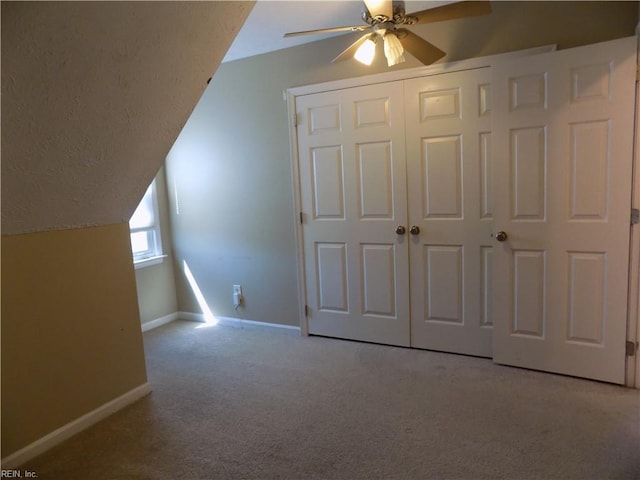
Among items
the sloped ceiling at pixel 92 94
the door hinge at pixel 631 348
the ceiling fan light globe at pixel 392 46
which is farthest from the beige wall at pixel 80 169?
the door hinge at pixel 631 348

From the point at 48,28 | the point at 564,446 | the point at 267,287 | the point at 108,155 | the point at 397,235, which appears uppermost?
the point at 48,28

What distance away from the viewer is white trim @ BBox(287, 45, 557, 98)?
2.84 meters

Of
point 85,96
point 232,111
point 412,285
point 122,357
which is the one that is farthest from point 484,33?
point 122,357

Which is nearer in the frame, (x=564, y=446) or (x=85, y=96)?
(x=85, y=96)

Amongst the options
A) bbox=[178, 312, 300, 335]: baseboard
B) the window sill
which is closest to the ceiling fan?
bbox=[178, 312, 300, 335]: baseboard

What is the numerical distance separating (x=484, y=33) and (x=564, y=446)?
8.17 feet

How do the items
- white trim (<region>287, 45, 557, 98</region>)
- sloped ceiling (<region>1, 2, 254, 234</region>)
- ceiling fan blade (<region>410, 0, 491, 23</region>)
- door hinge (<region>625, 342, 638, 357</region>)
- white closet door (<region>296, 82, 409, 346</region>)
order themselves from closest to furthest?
sloped ceiling (<region>1, 2, 254, 234</region>), ceiling fan blade (<region>410, 0, 491, 23</region>), door hinge (<region>625, 342, 638, 357</region>), white trim (<region>287, 45, 557, 98</region>), white closet door (<region>296, 82, 409, 346</region>)

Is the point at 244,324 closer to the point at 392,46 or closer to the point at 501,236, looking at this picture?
the point at 501,236

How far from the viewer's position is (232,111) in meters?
3.89

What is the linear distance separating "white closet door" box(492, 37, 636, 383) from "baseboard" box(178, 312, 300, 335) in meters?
1.78

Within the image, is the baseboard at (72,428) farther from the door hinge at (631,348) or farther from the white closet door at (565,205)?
the door hinge at (631,348)

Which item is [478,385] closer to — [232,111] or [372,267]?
[372,267]

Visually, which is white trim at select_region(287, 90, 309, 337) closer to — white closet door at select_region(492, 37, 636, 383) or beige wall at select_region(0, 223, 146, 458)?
beige wall at select_region(0, 223, 146, 458)

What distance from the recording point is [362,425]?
94.3 inches
